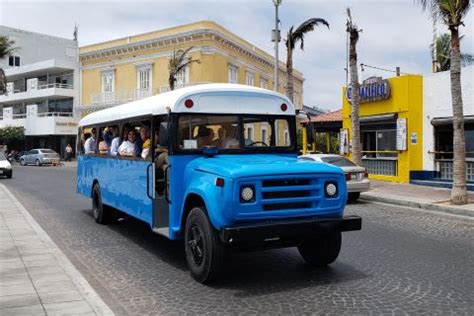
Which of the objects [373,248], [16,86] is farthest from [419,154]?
[16,86]

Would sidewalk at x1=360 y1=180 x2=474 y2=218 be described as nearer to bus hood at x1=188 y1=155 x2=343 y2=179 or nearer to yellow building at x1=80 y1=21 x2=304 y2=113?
bus hood at x1=188 y1=155 x2=343 y2=179

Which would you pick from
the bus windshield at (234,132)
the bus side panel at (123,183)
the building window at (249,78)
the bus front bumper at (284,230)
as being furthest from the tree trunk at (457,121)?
the building window at (249,78)

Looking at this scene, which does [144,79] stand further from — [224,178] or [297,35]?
[224,178]

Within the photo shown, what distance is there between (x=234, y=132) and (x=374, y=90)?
657 inches

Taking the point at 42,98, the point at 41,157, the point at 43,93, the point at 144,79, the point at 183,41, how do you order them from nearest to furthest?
the point at 183,41 < the point at 41,157 < the point at 144,79 < the point at 43,93 < the point at 42,98

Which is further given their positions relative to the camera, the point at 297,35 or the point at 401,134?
the point at 297,35

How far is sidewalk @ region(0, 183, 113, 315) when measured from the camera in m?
4.95

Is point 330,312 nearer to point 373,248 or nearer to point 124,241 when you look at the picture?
point 373,248

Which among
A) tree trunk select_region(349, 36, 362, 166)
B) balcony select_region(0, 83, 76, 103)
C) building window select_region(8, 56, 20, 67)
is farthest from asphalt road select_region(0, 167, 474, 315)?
building window select_region(8, 56, 20, 67)

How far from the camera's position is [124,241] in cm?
888

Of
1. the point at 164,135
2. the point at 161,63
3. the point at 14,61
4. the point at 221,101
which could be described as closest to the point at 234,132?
the point at 221,101

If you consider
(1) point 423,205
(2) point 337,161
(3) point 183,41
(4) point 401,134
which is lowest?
(1) point 423,205

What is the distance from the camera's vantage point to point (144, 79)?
43.3 m

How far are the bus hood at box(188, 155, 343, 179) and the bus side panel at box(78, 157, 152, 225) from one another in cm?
146
